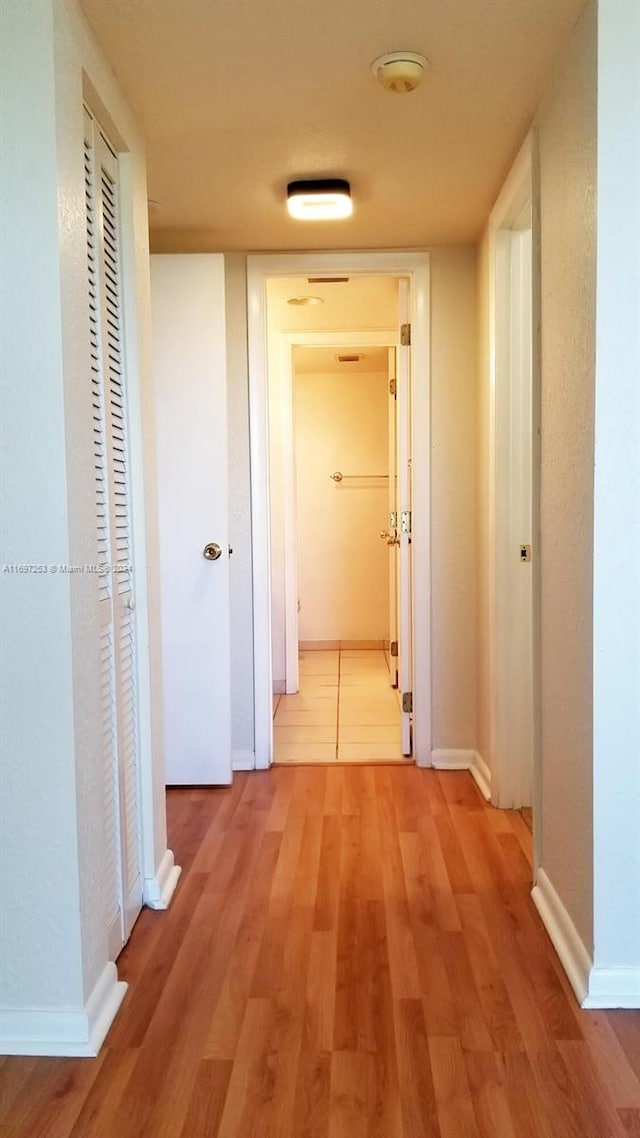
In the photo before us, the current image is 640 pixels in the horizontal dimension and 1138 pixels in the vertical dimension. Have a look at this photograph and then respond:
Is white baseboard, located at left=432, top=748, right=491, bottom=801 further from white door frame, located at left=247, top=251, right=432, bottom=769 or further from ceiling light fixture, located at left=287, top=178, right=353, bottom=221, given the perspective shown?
ceiling light fixture, located at left=287, top=178, right=353, bottom=221

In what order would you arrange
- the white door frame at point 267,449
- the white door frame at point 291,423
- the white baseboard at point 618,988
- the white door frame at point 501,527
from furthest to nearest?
1. the white door frame at point 291,423
2. the white door frame at point 267,449
3. the white door frame at point 501,527
4. the white baseboard at point 618,988

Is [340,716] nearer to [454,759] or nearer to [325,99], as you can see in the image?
[454,759]

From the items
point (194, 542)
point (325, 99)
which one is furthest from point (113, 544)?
point (325, 99)

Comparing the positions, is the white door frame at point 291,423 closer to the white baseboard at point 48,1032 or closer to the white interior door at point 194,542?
the white interior door at point 194,542

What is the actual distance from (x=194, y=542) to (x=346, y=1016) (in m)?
1.77

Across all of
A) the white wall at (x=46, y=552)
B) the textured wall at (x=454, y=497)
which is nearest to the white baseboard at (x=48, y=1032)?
the white wall at (x=46, y=552)

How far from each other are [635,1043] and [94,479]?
158cm

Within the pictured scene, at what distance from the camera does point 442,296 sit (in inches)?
125

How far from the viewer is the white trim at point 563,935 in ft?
5.53

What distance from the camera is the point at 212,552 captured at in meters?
2.95

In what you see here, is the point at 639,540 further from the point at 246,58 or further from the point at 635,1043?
the point at 246,58

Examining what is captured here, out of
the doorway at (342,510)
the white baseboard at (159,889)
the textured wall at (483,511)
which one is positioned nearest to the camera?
the white baseboard at (159,889)

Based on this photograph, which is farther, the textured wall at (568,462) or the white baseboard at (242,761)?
the white baseboard at (242,761)

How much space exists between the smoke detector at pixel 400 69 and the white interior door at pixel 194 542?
123cm
